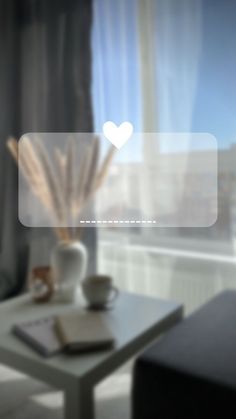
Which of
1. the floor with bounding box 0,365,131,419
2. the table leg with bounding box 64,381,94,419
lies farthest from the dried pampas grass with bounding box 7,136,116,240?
the table leg with bounding box 64,381,94,419

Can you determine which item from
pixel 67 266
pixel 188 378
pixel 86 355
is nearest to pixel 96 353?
pixel 86 355

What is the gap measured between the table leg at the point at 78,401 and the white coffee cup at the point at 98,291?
0.40 metres

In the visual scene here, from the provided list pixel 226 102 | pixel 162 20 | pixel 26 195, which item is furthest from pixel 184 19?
pixel 26 195

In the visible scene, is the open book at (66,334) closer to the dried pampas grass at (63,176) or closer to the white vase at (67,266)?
the white vase at (67,266)

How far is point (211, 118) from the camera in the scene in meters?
1.64

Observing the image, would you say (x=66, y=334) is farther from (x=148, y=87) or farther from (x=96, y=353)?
(x=148, y=87)

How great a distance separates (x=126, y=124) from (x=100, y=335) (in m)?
1.14

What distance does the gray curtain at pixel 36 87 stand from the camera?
6.41 ft

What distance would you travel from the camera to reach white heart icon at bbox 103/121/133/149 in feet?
5.99

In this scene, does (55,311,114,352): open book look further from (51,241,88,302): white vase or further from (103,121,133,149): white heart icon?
(103,121,133,149): white heart icon

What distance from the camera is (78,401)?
0.88 meters

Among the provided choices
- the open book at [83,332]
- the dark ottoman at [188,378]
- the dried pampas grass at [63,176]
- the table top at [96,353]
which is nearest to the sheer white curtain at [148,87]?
the dried pampas grass at [63,176]

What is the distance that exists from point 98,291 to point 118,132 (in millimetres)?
902

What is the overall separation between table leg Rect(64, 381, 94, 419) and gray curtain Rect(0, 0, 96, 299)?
3.58ft
